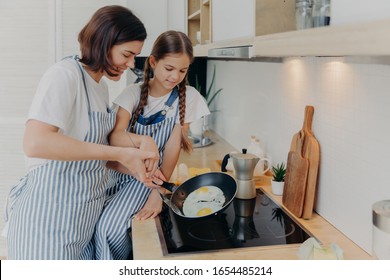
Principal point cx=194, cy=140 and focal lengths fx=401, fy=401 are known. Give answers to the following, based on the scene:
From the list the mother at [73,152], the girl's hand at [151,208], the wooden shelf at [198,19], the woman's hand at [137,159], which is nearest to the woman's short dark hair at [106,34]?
the mother at [73,152]

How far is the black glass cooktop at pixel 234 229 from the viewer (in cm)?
101

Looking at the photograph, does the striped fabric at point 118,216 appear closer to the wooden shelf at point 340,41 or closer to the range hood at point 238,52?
the range hood at point 238,52

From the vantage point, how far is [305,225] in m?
1.10

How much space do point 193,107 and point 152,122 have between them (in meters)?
0.15

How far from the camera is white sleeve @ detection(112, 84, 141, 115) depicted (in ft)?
4.17

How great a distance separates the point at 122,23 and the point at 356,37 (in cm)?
65

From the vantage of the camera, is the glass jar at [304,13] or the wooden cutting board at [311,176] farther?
the wooden cutting board at [311,176]

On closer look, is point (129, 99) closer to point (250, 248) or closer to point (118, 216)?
point (118, 216)

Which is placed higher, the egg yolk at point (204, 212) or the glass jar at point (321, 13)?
the glass jar at point (321, 13)

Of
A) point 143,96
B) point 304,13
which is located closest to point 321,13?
point 304,13

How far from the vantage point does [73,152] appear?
93 cm

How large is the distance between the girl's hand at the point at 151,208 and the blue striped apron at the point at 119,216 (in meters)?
0.01
